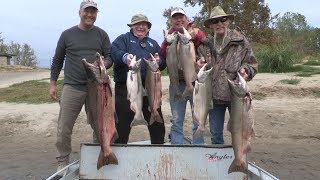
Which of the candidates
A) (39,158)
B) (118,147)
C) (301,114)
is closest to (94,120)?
(118,147)

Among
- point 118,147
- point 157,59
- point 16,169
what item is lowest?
point 16,169

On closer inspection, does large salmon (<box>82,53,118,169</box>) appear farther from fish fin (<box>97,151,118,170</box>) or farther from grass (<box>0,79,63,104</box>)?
grass (<box>0,79,63,104</box>)

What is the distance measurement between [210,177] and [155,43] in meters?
1.87

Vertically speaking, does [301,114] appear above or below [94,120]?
below

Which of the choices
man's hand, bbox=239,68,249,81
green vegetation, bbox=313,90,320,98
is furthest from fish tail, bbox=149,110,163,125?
green vegetation, bbox=313,90,320,98

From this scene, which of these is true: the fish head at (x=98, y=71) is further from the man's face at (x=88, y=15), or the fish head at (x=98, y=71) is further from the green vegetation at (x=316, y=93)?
the green vegetation at (x=316, y=93)

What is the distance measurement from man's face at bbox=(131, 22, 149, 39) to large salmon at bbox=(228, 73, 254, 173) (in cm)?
154

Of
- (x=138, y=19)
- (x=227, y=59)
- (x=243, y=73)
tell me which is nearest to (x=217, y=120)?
(x=227, y=59)

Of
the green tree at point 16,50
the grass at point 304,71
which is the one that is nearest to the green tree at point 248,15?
the grass at point 304,71

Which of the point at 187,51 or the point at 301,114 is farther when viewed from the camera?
the point at 301,114

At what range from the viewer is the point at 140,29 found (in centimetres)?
633

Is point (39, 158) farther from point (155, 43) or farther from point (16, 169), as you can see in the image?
point (155, 43)

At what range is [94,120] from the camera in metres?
5.71

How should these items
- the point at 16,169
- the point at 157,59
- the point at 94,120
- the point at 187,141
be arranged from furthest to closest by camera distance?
the point at 16,169, the point at 187,141, the point at 157,59, the point at 94,120
